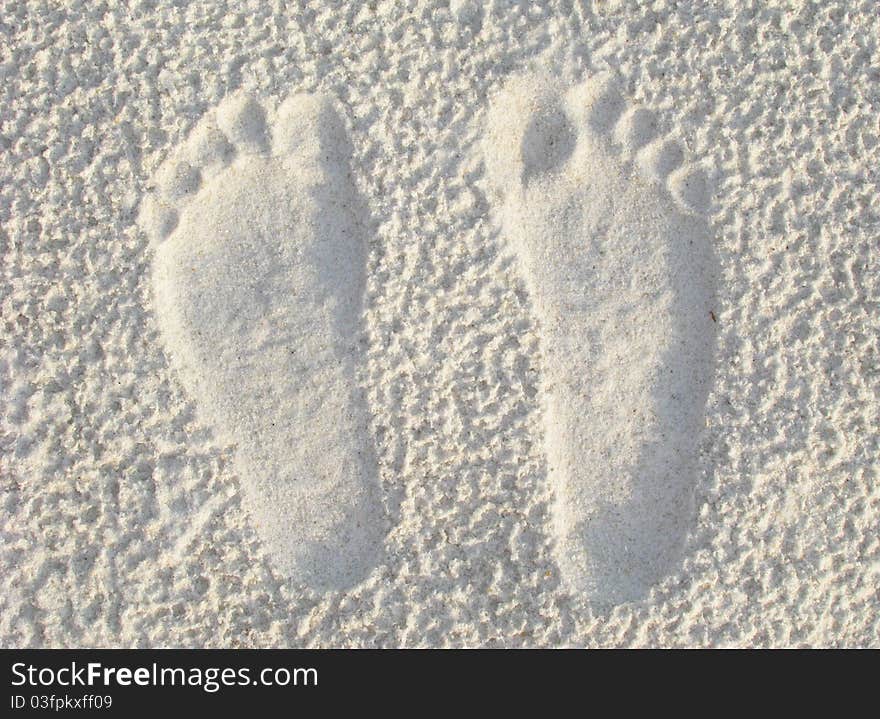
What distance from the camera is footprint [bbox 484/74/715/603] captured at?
0.82m

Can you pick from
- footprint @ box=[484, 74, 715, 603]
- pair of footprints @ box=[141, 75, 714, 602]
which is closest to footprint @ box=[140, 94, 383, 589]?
pair of footprints @ box=[141, 75, 714, 602]

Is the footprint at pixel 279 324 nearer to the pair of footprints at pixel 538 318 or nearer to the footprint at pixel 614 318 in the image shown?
the pair of footprints at pixel 538 318

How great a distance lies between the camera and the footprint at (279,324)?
826 millimetres

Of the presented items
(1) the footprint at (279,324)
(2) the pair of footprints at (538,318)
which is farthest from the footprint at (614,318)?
(1) the footprint at (279,324)

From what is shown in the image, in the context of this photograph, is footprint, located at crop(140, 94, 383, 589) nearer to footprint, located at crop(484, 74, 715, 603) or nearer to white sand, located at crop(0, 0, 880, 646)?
white sand, located at crop(0, 0, 880, 646)

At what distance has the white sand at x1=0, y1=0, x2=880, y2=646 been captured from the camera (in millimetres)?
828

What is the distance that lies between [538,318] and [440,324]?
0.11m

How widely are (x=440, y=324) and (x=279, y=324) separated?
172 millimetres

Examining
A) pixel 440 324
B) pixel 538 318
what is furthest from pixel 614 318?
pixel 440 324

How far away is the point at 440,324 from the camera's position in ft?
2.79

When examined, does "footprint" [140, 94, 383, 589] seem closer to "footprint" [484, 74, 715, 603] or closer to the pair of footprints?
the pair of footprints

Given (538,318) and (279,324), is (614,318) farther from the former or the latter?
(279,324)

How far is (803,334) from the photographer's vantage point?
840mm

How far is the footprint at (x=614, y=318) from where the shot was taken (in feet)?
2.69
